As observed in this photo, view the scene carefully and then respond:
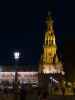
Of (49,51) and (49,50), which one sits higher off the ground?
(49,50)

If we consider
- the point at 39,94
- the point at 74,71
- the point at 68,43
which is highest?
the point at 68,43

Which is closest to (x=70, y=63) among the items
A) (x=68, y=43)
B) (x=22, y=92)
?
(x=68, y=43)

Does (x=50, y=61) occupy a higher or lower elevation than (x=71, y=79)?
higher

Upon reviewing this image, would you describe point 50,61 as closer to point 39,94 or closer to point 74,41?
point 74,41

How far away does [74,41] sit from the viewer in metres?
59.5

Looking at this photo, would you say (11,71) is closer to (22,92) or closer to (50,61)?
(50,61)

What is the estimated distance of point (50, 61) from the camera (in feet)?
296

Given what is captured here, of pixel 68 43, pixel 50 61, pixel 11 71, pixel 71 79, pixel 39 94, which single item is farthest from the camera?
pixel 50 61

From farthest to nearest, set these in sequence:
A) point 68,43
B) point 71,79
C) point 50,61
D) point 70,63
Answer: point 50,61, point 68,43, point 70,63, point 71,79

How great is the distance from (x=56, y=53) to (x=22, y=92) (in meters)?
65.7

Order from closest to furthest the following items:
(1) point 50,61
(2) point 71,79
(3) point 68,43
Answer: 1. (2) point 71,79
2. (3) point 68,43
3. (1) point 50,61

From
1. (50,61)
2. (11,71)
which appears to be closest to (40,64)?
(50,61)

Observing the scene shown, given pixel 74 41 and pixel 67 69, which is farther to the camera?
pixel 74 41

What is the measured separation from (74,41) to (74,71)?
33.7 feet
